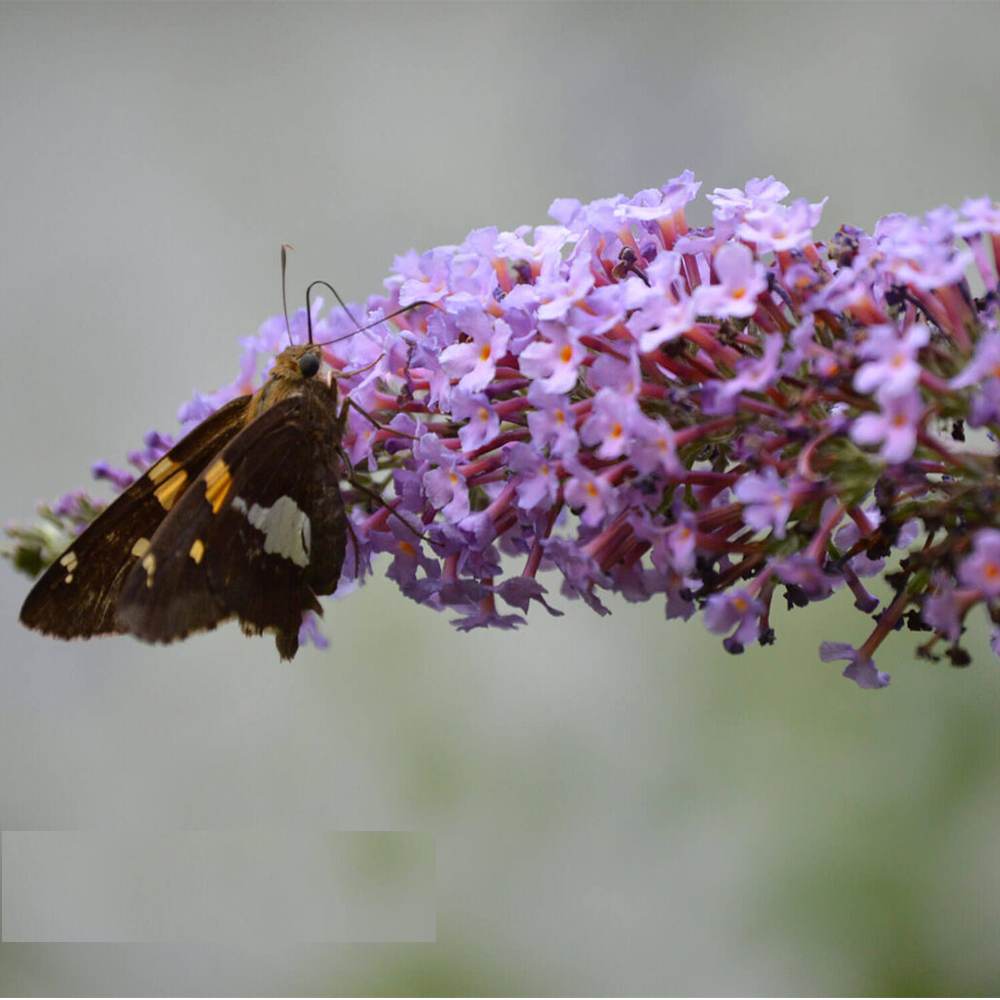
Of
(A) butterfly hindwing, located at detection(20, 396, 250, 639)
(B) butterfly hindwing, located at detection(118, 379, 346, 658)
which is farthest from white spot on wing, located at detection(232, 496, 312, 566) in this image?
(A) butterfly hindwing, located at detection(20, 396, 250, 639)

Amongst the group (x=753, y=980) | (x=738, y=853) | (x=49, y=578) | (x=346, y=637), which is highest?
(x=49, y=578)

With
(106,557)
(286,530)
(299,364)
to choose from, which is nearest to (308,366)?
(299,364)

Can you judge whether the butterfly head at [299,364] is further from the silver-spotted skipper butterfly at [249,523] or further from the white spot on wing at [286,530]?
the white spot on wing at [286,530]

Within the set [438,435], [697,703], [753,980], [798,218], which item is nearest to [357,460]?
[438,435]

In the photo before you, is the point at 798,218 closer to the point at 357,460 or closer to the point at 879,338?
the point at 879,338

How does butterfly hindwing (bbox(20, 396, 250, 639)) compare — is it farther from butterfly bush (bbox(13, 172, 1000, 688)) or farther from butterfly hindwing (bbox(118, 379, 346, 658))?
butterfly bush (bbox(13, 172, 1000, 688))

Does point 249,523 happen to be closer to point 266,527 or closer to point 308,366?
point 266,527

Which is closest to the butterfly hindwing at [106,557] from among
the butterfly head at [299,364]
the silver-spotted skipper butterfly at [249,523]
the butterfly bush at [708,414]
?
the silver-spotted skipper butterfly at [249,523]
